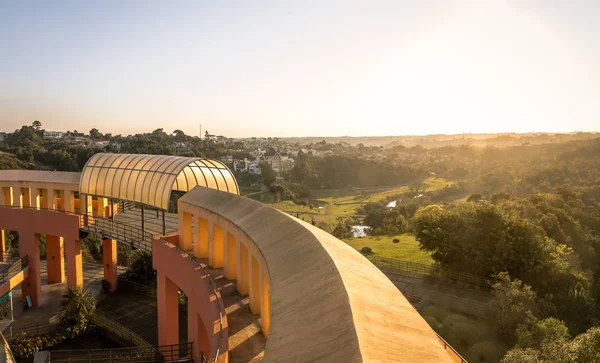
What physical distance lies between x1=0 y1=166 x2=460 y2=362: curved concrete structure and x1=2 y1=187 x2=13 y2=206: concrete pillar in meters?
4.06

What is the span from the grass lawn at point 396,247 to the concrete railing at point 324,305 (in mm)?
22678

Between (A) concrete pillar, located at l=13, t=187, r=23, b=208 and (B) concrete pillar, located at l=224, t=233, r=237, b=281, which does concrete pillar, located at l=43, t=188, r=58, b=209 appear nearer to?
(A) concrete pillar, located at l=13, t=187, r=23, b=208

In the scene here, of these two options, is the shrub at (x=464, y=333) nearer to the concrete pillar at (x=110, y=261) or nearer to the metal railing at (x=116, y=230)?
the metal railing at (x=116, y=230)

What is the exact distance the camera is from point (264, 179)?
80.7 metres

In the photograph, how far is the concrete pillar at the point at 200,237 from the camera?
16.1 meters

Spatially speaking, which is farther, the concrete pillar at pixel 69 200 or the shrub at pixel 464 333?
the concrete pillar at pixel 69 200

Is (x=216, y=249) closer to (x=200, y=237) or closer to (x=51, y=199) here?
(x=200, y=237)

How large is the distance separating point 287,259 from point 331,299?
250 centimetres

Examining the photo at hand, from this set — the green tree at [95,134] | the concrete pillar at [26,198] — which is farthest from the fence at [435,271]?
the green tree at [95,134]

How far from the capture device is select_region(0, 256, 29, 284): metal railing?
21766mm

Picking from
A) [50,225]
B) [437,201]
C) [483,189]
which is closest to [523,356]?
[50,225]

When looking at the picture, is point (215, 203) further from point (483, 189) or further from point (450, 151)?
point (450, 151)

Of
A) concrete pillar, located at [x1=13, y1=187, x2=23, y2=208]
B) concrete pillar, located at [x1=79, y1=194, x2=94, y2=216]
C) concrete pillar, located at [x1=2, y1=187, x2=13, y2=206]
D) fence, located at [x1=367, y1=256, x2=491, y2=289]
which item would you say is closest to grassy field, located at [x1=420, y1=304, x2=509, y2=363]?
fence, located at [x1=367, y1=256, x2=491, y2=289]

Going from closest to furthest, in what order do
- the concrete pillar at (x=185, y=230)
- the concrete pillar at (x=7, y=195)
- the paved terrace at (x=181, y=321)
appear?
the paved terrace at (x=181, y=321) → the concrete pillar at (x=185, y=230) → the concrete pillar at (x=7, y=195)
